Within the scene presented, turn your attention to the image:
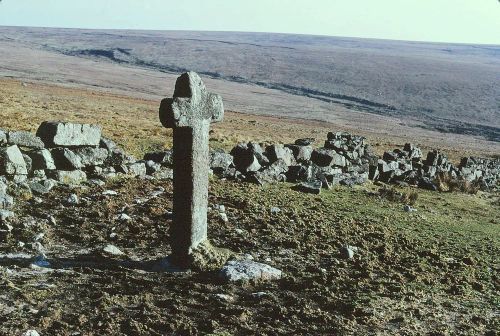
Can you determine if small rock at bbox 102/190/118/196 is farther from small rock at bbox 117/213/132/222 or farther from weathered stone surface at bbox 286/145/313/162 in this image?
weathered stone surface at bbox 286/145/313/162

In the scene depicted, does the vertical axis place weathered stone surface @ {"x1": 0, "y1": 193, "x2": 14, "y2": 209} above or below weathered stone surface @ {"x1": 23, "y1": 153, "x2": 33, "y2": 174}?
below

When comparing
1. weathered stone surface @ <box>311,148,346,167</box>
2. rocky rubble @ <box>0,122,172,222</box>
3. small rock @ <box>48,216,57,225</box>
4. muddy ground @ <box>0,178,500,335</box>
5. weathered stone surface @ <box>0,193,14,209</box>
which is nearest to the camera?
muddy ground @ <box>0,178,500,335</box>

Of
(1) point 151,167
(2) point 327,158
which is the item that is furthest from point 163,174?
(2) point 327,158

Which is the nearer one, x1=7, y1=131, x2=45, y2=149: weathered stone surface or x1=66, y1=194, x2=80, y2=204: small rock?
x1=66, y1=194, x2=80, y2=204: small rock

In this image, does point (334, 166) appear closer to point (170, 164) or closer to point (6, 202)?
point (170, 164)

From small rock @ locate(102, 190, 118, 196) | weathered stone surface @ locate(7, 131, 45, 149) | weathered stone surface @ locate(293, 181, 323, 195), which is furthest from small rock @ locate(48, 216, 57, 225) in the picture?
weathered stone surface @ locate(293, 181, 323, 195)

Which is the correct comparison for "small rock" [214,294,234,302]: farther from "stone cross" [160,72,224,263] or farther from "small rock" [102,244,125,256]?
"small rock" [102,244,125,256]

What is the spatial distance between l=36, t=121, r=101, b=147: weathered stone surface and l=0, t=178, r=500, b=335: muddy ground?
2663 millimetres

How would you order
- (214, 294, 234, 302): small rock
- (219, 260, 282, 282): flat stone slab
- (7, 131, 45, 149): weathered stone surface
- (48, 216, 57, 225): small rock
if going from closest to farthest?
1. (214, 294, 234, 302): small rock
2. (219, 260, 282, 282): flat stone slab
3. (48, 216, 57, 225): small rock
4. (7, 131, 45, 149): weathered stone surface

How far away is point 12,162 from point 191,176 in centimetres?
612

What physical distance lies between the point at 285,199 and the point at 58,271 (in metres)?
7.22

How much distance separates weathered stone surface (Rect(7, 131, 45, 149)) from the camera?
1453 centimetres

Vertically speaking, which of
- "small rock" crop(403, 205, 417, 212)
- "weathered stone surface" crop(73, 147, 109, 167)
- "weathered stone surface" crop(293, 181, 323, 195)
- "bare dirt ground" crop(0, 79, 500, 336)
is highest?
"weathered stone surface" crop(73, 147, 109, 167)

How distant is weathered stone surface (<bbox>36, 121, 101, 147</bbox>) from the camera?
599 inches
